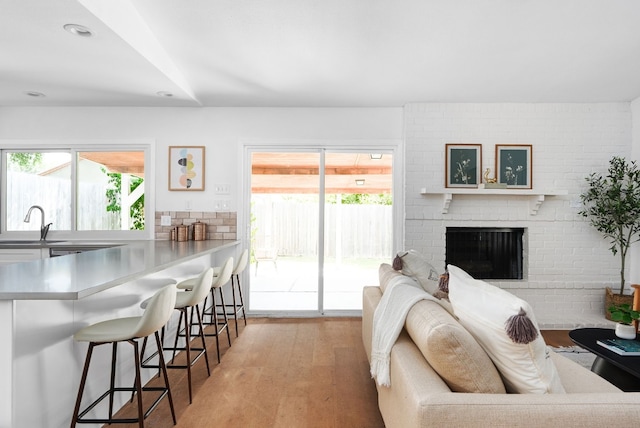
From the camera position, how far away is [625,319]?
2350mm

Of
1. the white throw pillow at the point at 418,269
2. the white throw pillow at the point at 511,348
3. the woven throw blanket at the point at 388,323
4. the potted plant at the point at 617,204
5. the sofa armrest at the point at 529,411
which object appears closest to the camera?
the sofa armrest at the point at 529,411

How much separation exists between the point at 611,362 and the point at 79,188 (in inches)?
200

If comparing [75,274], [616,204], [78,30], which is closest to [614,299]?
[616,204]

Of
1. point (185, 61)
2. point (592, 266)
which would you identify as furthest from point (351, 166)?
point (592, 266)

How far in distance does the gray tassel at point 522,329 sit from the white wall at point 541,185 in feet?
9.87

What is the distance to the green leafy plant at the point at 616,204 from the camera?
3.86 metres

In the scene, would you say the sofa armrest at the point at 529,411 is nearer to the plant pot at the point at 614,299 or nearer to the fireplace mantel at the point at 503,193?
the fireplace mantel at the point at 503,193

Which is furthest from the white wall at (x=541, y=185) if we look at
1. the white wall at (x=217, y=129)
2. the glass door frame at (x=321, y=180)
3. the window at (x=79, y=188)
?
the window at (x=79, y=188)

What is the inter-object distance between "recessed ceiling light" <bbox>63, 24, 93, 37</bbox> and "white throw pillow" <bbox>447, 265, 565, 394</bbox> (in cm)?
279

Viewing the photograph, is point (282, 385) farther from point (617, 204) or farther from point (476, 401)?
point (617, 204)

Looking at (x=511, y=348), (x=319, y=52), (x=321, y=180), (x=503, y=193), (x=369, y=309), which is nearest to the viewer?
(x=511, y=348)

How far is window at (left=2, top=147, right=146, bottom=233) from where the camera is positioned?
4316 millimetres

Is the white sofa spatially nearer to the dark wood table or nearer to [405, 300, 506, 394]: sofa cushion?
[405, 300, 506, 394]: sofa cushion

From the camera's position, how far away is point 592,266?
13.5ft
